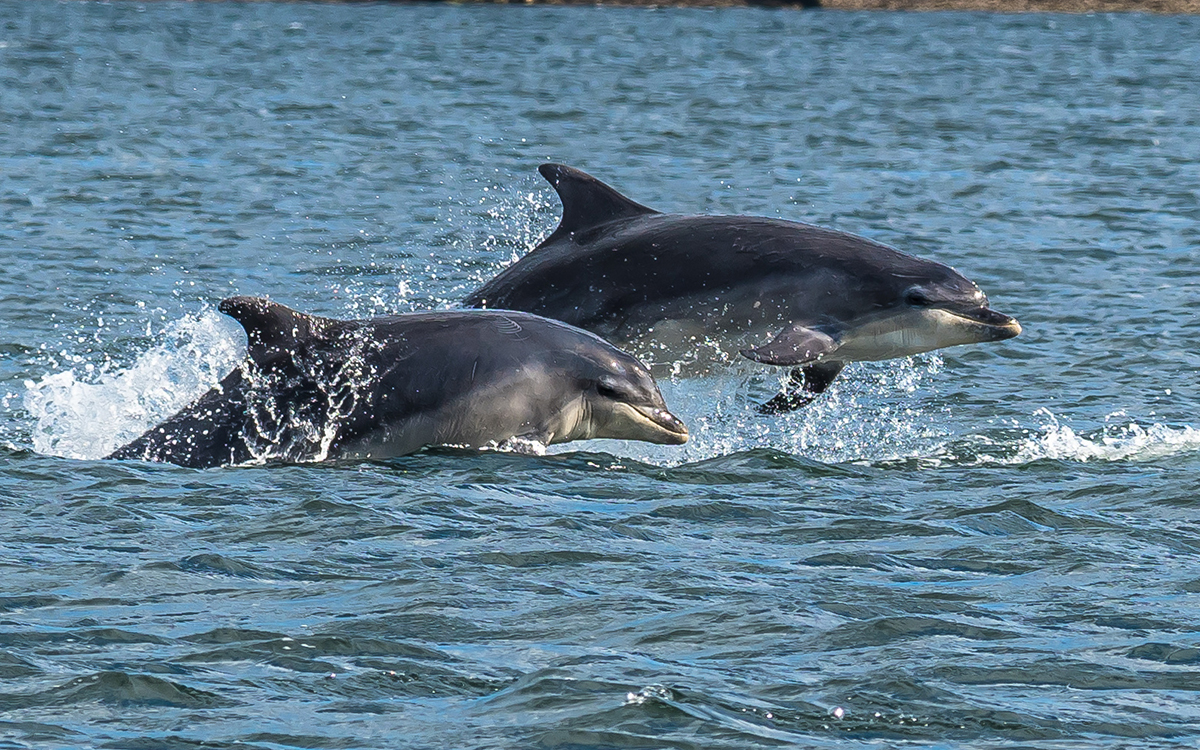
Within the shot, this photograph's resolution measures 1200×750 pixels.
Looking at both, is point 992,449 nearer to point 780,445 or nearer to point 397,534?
point 780,445

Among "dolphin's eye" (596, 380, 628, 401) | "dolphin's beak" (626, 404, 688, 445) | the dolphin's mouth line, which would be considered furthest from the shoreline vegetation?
"dolphin's eye" (596, 380, 628, 401)

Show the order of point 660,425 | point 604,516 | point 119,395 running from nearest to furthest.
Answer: point 604,516 < point 660,425 < point 119,395

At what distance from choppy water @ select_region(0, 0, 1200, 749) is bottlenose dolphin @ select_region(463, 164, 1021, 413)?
2.03 ft

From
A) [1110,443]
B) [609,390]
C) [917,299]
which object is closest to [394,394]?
[609,390]

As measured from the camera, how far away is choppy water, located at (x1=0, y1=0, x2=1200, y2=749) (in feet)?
26.1

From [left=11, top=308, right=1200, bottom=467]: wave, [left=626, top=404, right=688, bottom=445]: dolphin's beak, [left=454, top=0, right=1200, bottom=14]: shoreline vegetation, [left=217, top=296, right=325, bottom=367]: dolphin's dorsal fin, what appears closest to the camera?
[left=217, top=296, right=325, bottom=367]: dolphin's dorsal fin

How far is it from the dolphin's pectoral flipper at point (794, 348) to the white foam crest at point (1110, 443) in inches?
62.6

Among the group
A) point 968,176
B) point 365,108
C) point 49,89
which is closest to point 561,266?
point 968,176

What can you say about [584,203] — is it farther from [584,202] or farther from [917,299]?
[917,299]

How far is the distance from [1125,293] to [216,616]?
45.3 ft

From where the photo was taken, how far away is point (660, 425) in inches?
479

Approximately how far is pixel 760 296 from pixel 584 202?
148 cm

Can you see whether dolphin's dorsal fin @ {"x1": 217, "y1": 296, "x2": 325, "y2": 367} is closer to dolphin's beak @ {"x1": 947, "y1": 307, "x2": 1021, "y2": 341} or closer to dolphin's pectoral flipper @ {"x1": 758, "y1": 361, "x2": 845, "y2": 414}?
dolphin's pectoral flipper @ {"x1": 758, "y1": 361, "x2": 845, "y2": 414}

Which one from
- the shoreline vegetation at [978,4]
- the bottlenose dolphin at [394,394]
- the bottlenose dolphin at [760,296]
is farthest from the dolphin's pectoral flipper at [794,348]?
the shoreline vegetation at [978,4]
